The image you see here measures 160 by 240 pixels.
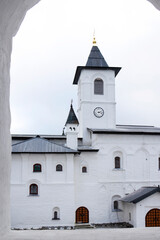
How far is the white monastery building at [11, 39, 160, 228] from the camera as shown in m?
21.7

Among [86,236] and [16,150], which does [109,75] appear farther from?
[86,236]

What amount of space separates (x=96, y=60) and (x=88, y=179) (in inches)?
482

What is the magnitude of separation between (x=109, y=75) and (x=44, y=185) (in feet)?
40.7

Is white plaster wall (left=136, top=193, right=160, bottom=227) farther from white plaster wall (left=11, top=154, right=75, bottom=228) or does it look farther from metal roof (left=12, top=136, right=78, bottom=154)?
metal roof (left=12, top=136, right=78, bottom=154)

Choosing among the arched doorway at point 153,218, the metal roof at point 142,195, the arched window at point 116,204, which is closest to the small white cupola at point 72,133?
the arched window at point 116,204

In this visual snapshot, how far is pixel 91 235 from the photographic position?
2.53m

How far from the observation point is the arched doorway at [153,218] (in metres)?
20.6

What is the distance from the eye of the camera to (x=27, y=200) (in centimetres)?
2195

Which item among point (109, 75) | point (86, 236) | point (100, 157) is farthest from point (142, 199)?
point (86, 236)

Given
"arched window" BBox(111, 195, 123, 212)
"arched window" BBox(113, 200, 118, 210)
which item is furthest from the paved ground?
"arched window" BBox(113, 200, 118, 210)

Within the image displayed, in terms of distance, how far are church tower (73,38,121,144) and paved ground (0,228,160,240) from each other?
24.3m

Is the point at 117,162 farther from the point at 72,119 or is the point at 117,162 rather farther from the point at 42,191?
the point at 42,191

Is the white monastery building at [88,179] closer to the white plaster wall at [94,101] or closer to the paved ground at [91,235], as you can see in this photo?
the white plaster wall at [94,101]

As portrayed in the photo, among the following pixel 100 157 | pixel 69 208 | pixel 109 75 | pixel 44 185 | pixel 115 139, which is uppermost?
pixel 109 75
